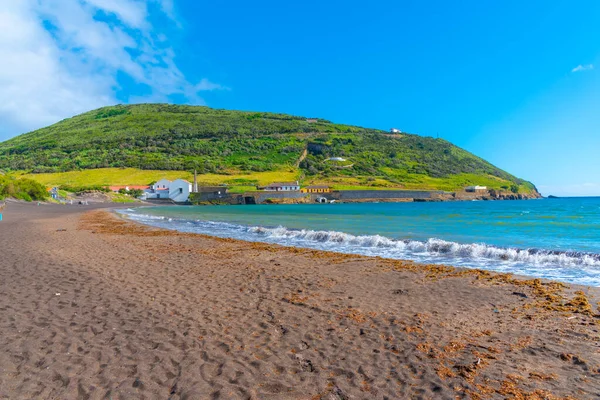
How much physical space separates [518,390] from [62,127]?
221 meters

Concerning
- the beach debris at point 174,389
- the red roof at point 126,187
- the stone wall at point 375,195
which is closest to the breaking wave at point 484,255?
the beach debris at point 174,389

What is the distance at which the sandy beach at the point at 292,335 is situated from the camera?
4.30 meters

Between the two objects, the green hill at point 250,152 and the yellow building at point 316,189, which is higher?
the green hill at point 250,152

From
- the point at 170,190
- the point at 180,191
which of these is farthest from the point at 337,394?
the point at 170,190

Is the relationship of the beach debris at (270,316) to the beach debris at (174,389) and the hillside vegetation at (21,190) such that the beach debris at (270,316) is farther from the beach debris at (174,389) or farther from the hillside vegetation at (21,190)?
the hillside vegetation at (21,190)

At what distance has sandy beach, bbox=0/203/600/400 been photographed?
4301 millimetres

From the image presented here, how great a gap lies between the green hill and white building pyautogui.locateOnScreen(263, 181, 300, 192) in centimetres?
820

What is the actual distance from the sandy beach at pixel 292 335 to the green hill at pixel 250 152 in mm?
94891

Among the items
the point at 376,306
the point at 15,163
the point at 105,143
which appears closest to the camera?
the point at 376,306

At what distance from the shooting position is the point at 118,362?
192 inches

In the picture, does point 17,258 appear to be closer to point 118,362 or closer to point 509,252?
point 118,362

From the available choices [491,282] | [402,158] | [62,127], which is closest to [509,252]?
[491,282]

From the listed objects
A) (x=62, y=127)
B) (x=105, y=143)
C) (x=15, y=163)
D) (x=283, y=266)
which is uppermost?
(x=62, y=127)

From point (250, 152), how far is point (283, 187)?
40821 mm
